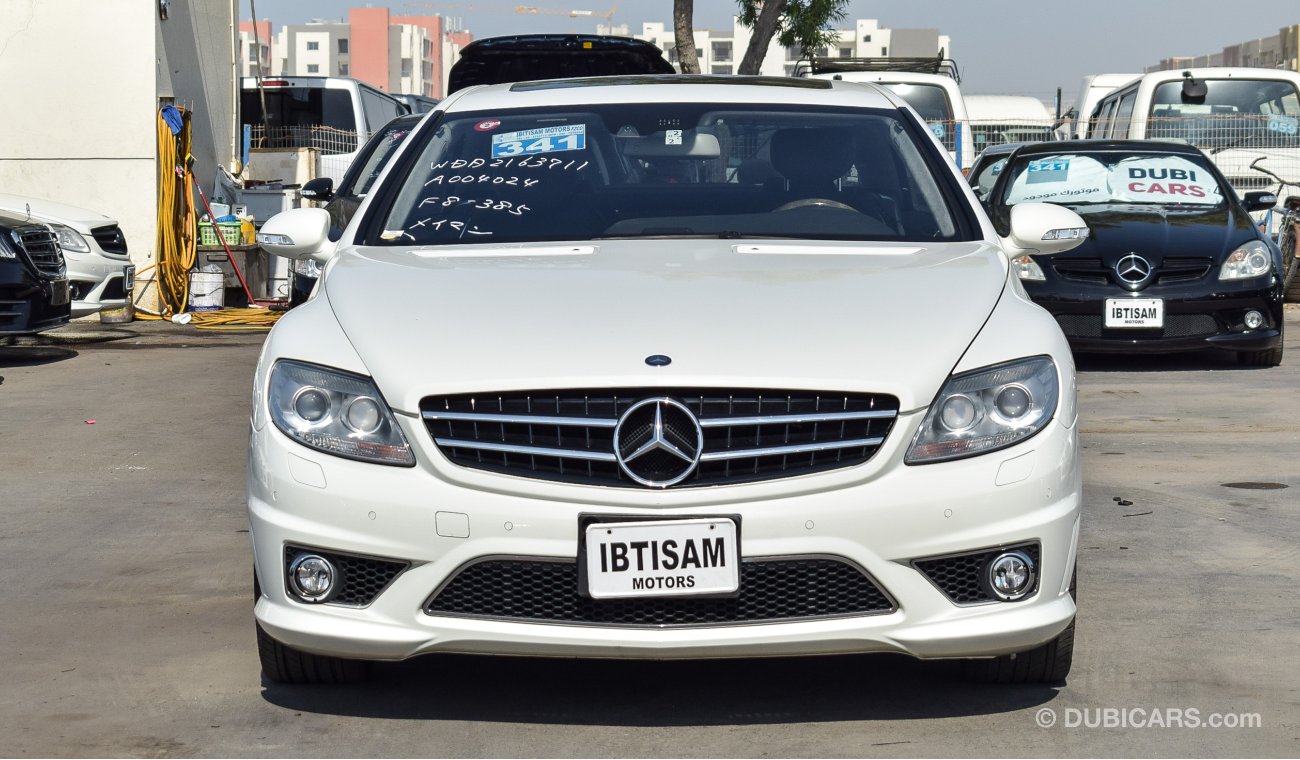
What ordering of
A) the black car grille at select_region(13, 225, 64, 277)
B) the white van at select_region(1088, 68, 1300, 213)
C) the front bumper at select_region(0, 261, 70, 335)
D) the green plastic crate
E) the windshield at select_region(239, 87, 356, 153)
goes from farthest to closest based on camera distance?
the windshield at select_region(239, 87, 356, 153) → the white van at select_region(1088, 68, 1300, 213) → the green plastic crate → the black car grille at select_region(13, 225, 64, 277) → the front bumper at select_region(0, 261, 70, 335)

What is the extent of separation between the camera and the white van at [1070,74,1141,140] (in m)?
20.6

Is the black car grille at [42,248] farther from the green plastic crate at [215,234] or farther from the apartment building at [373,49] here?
the apartment building at [373,49]

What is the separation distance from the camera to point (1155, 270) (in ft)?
35.0

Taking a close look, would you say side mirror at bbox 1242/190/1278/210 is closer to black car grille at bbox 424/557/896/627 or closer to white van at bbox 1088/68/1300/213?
white van at bbox 1088/68/1300/213

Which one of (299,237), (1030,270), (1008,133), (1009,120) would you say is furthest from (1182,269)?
(1009,120)

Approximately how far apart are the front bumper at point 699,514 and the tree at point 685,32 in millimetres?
20734

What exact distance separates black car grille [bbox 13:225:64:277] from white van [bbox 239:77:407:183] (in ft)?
21.6

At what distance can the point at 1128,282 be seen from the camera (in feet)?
34.8

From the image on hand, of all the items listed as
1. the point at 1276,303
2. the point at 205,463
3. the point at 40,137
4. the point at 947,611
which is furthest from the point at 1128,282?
the point at 40,137

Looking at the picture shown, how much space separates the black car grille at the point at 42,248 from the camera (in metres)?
11.4

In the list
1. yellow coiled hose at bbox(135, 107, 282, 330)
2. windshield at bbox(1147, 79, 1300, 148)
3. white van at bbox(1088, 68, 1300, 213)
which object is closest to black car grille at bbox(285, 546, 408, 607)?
yellow coiled hose at bbox(135, 107, 282, 330)

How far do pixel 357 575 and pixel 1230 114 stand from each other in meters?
15.0

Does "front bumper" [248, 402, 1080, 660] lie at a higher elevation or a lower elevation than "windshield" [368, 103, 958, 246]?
lower

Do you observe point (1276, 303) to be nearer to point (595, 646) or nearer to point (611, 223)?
point (611, 223)
